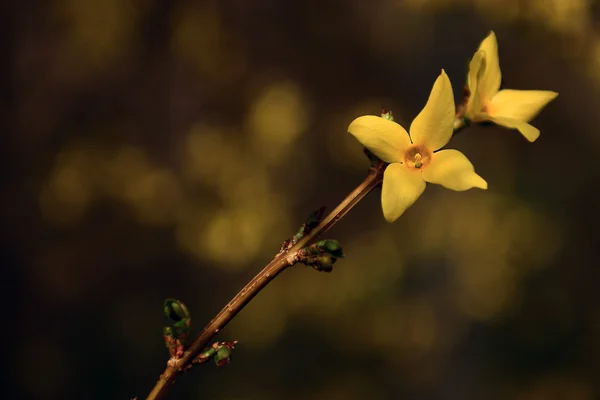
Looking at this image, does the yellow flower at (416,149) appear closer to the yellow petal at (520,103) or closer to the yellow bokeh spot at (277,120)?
the yellow petal at (520,103)

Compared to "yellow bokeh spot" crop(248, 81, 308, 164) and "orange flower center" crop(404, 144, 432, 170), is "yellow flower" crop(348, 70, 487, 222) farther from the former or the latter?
"yellow bokeh spot" crop(248, 81, 308, 164)

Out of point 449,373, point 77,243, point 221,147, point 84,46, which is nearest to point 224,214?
point 221,147

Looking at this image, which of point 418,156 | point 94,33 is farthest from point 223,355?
point 94,33

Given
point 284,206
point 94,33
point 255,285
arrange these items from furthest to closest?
1. point 284,206
2. point 94,33
3. point 255,285

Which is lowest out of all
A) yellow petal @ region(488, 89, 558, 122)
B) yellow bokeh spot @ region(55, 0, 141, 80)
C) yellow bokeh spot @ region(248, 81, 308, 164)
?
yellow petal @ region(488, 89, 558, 122)

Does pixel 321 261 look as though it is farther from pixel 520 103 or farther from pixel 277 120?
pixel 277 120

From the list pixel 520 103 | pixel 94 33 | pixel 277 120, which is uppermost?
pixel 94 33

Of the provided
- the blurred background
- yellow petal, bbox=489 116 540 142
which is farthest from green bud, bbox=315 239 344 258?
the blurred background
